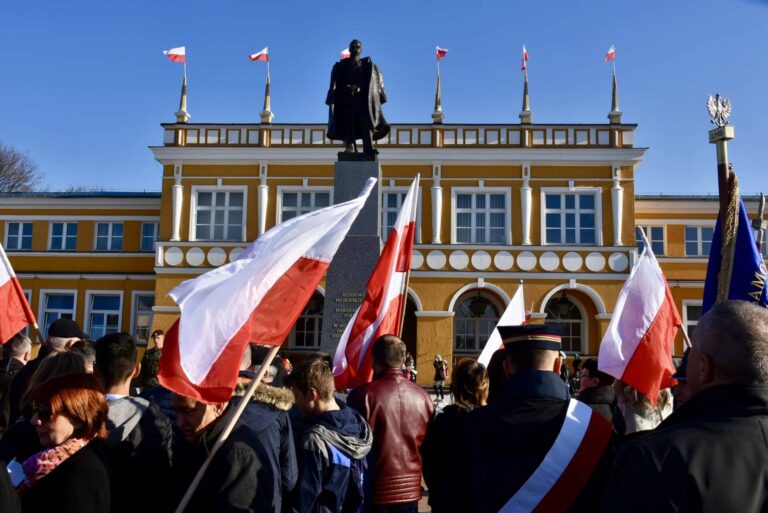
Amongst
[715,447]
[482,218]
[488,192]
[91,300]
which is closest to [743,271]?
[715,447]

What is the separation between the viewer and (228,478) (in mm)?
3180

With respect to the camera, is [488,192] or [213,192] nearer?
[488,192]

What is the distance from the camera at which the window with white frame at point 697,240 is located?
29.4m

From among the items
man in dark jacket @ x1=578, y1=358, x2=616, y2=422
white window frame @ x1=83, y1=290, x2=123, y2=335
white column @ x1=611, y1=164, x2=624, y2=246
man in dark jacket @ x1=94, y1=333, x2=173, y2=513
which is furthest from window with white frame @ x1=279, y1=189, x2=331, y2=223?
man in dark jacket @ x1=94, y1=333, x2=173, y2=513

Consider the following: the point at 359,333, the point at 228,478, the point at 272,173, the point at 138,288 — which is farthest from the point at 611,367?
the point at 138,288

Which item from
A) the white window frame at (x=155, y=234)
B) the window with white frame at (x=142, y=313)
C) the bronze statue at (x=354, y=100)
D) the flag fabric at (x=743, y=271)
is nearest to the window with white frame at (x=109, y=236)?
the white window frame at (x=155, y=234)

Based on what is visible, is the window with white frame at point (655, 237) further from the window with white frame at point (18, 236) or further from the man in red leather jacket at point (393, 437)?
the man in red leather jacket at point (393, 437)

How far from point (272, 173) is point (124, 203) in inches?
272

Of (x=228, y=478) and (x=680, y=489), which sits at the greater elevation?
(x=680, y=489)

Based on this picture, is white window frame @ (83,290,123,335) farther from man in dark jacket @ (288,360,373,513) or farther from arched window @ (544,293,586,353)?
man in dark jacket @ (288,360,373,513)

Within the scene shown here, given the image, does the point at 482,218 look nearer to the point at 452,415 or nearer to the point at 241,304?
the point at 452,415

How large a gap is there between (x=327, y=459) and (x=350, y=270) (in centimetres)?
510

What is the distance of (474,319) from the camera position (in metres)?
27.2

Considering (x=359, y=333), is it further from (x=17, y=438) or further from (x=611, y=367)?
(x=17, y=438)
